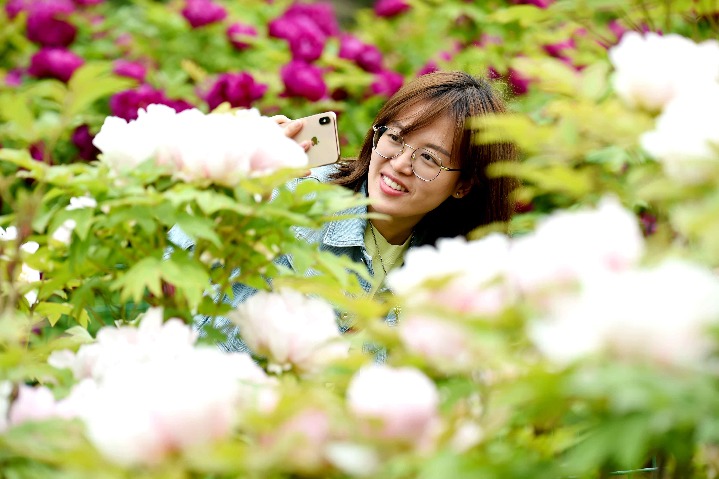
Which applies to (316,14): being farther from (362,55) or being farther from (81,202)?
(81,202)

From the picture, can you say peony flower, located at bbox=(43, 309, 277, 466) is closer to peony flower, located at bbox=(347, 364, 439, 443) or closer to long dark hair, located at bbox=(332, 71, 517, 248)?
peony flower, located at bbox=(347, 364, 439, 443)

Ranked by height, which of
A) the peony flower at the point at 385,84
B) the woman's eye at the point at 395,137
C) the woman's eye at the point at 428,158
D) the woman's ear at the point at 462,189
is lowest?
the peony flower at the point at 385,84

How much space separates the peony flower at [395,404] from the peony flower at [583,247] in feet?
0.47

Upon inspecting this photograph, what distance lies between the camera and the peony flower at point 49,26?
328 centimetres

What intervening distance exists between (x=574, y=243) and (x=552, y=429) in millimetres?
365

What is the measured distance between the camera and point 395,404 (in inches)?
37.6

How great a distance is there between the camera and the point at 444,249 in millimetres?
1096

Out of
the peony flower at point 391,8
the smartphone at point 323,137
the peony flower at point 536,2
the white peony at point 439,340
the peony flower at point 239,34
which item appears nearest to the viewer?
the white peony at point 439,340

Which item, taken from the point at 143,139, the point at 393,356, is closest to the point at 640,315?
the point at 393,356

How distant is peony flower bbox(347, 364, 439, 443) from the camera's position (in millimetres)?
956

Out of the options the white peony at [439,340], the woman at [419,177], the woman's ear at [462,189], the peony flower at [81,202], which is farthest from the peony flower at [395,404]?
the woman's ear at [462,189]

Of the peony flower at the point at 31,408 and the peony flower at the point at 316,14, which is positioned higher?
the peony flower at the point at 31,408

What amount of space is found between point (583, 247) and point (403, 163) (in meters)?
1.31

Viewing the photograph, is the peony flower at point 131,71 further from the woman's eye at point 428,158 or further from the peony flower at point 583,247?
the peony flower at point 583,247
